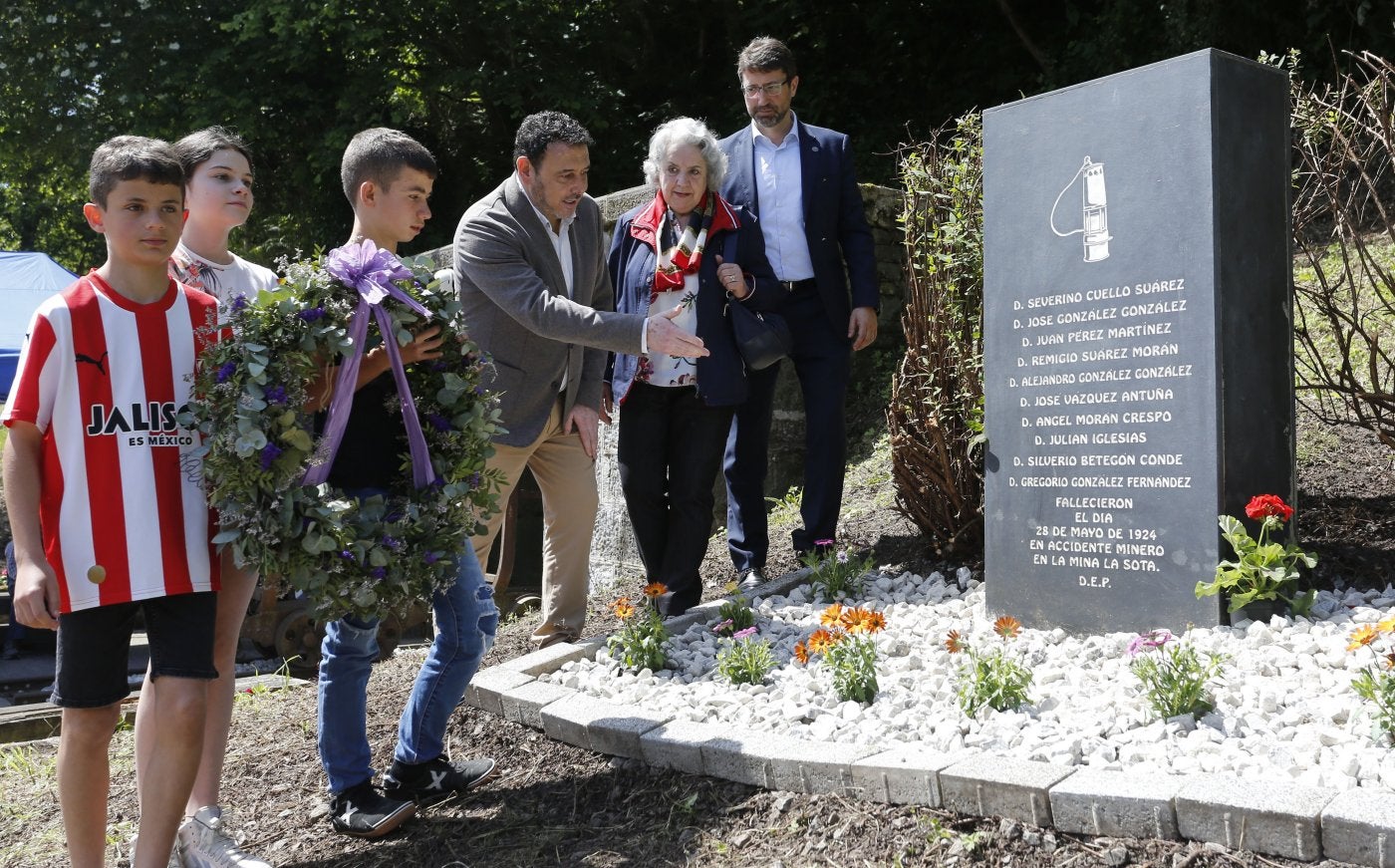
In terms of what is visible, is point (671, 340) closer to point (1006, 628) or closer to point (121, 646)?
point (1006, 628)

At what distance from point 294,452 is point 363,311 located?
381mm

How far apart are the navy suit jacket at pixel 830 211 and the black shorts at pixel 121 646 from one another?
2.82 m

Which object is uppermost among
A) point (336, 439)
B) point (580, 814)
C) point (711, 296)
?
point (711, 296)

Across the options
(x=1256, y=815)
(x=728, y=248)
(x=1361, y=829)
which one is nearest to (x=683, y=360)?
(x=728, y=248)

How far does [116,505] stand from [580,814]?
4.49 ft

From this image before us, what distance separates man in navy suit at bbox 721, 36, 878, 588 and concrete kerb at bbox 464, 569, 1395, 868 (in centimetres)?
156

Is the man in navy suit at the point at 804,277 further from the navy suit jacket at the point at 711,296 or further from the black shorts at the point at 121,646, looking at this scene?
the black shorts at the point at 121,646

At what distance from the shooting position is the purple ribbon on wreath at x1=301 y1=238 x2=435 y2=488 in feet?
9.39

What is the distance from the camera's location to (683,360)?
14.6ft

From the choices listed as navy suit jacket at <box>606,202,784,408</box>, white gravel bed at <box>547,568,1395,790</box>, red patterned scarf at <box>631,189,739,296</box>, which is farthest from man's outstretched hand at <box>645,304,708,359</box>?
white gravel bed at <box>547,568,1395,790</box>

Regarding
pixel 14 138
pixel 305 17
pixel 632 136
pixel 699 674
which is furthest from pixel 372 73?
pixel 699 674

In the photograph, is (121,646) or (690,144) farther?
(690,144)

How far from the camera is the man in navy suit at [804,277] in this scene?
192 inches

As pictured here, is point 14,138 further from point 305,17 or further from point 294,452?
point 294,452
